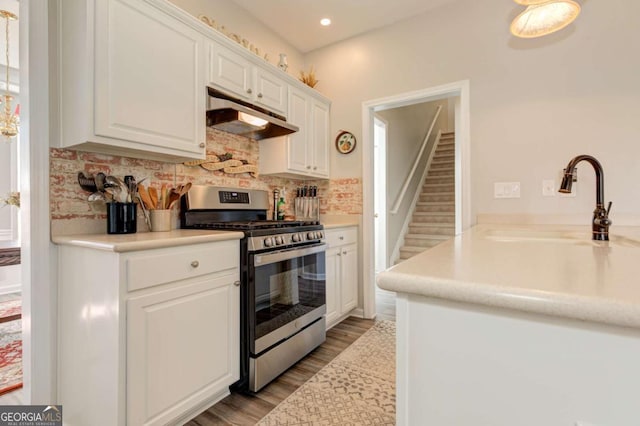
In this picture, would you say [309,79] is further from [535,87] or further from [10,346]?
[10,346]

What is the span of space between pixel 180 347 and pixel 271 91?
1.98 m

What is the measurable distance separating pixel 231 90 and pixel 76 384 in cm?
190

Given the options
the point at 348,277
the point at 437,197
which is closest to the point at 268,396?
the point at 348,277

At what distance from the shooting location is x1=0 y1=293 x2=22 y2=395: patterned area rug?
1893 mm

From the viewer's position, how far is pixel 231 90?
6.96ft

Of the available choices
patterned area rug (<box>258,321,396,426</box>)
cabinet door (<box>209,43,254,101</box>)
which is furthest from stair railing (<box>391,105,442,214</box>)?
cabinet door (<box>209,43,254,101</box>)

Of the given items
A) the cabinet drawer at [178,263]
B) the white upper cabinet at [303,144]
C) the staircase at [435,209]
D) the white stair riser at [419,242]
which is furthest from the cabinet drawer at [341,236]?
the white stair riser at [419,242]

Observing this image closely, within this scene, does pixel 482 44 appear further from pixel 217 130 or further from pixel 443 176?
pixel 443 176

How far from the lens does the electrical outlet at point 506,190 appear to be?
2.31 meters

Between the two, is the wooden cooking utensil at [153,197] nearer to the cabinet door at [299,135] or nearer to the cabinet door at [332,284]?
the cabinet door at [299,135]

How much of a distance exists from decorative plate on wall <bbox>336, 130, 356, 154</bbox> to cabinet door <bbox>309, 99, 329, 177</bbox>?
0.13 meters

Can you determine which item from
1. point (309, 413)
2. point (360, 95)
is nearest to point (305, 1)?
point (360, 95)

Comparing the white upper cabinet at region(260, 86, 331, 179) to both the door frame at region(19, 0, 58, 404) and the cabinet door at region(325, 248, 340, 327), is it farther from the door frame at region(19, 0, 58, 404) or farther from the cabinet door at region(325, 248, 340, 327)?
the door frame at region(19, 0, 58, 404)

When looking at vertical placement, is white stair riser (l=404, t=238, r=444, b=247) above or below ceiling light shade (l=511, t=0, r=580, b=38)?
below
